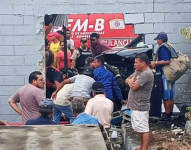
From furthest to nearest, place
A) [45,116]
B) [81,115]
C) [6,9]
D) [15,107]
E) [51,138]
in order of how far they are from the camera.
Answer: [6,9]
[15,107]
[45,116]
[81,115]
[51,138]

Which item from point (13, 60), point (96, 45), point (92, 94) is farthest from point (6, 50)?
point (96, 45)

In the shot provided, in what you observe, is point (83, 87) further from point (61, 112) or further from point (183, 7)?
point (183, 7)

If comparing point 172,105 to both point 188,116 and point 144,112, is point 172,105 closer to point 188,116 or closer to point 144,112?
point 188,116

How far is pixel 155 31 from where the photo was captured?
998 centimetres

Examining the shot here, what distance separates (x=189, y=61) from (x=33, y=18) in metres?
3.10

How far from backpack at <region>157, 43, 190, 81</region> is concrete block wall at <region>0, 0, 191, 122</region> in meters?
0.73

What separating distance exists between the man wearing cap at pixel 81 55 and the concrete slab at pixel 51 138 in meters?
6.48

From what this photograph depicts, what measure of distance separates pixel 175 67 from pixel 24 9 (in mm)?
3091

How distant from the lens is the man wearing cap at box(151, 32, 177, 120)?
9.27 metres

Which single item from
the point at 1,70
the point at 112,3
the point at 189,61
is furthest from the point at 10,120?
the point at 189,61

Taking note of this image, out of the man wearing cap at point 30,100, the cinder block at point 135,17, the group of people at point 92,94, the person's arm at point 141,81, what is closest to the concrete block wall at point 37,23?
the cinder block at point 135,17

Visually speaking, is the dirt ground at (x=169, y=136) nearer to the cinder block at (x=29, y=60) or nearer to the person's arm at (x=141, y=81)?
the person's arm at (x=141, y=81)

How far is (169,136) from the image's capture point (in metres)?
8.46

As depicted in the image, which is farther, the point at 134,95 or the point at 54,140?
the point at 134,95
